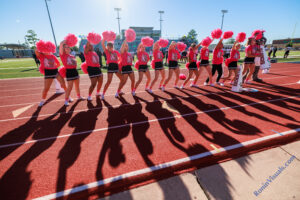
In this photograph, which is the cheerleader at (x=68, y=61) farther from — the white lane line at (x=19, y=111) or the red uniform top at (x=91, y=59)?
the white lane line at (x=19, y=111)

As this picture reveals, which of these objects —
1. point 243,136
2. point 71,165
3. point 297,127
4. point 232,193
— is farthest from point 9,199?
point 297,127

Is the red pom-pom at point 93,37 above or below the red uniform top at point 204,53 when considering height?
above

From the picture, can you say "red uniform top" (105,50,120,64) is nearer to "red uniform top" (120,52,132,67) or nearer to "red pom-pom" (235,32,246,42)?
"red uniform top" (120,52,132,67)

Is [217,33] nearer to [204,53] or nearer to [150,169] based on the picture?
[204,53]

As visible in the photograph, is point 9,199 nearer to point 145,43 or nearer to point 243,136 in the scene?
point 243,136

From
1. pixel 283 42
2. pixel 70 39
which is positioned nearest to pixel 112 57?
pixel 70 39

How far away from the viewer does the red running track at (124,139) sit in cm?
230

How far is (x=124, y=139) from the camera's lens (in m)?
3.35

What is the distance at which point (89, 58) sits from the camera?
18.2 ft

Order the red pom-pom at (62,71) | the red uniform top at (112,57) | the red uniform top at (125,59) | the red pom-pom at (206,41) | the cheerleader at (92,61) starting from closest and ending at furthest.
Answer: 1. the cheerleader at (92,61)
2. the red pom-pom at (62,71)
3. the red uniform top at (112,57)
4. the red uniform top at (125,59)
5. the red pom-pom at (206,41)

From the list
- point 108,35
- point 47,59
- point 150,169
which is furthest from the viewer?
point 108,35

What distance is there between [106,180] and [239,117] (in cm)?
392

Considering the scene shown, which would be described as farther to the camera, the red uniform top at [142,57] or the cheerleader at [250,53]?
the cheerleader at [250,53]

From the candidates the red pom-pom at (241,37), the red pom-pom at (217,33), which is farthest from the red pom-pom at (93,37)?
Answer: the red pom-pom at (241,37)
